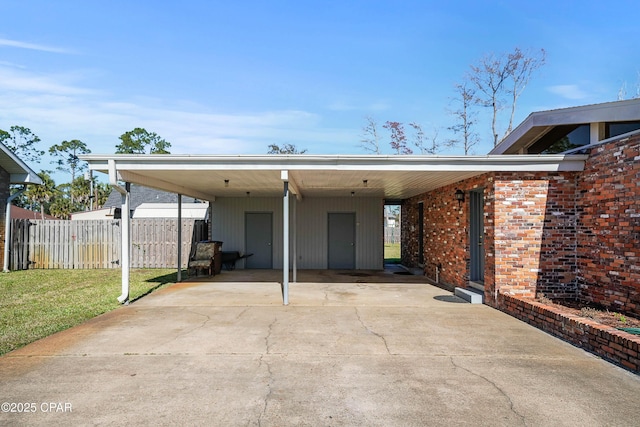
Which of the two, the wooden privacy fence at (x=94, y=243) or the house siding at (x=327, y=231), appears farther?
the house siding at (x=327, y=231)

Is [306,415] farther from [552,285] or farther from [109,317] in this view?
[552,285]

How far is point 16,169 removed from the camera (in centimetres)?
1305

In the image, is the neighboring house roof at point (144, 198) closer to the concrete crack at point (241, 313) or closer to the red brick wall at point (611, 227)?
the concrete crack at point (241, 313)

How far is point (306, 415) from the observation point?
322 cm

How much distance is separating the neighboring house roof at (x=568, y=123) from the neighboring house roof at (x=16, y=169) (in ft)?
46.2

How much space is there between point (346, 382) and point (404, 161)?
421cm

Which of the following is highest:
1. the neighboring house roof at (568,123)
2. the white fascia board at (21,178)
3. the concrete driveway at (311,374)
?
the neighboring house roof at (568,123)

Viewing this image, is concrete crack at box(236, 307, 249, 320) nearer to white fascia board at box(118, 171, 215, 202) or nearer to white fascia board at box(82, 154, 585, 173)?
white fascia board at box(82, 154, 585, 173)

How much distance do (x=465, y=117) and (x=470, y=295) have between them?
21686 millimetres

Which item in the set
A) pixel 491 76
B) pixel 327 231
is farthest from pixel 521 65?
pixel 327 231

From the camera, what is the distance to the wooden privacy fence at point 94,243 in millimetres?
13719

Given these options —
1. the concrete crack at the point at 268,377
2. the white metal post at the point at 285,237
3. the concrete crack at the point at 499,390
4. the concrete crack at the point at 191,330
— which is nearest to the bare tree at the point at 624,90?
the white metal post at the point at 285,237

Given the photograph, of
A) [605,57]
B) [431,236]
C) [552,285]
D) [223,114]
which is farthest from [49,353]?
[605,57]

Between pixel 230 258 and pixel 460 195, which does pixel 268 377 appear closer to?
pixel 460 195
